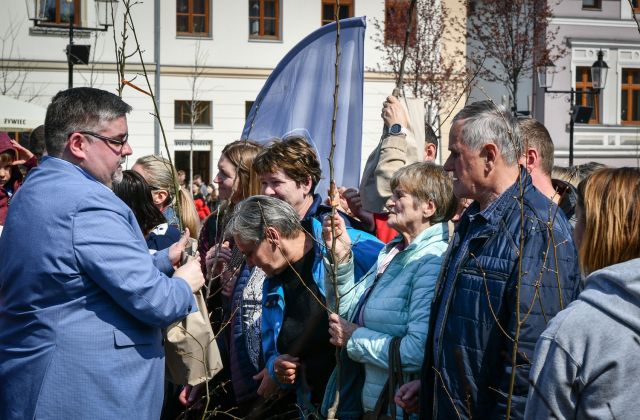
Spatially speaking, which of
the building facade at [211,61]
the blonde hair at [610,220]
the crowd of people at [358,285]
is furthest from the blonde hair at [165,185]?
the building facade at [211,61]

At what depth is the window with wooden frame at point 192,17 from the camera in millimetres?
33375

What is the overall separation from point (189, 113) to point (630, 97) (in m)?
17.6

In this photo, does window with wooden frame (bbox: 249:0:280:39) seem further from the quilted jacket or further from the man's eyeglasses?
the man's eyeglasses

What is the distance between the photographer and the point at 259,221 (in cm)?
454

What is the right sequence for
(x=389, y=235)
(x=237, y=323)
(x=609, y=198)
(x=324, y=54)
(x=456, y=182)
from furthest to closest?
(x=324, y=54) < (x=389, y=235) < (x=237, y=323) < (x=456, y=182) < (x=609, y=198)

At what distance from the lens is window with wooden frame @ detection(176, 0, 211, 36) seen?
33.4 m

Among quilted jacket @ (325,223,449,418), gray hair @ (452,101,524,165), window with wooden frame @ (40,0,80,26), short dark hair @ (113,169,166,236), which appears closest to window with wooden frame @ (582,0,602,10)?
window with wooden frame @ (40,0,80,26)

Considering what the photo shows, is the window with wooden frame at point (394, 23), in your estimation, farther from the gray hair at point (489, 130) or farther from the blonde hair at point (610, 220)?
the blonde hair at point (610, 220)

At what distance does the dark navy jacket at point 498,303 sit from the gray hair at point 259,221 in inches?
44.1

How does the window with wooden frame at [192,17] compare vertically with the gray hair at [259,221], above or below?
above

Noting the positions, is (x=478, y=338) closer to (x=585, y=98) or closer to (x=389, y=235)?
(x=389, y=235)

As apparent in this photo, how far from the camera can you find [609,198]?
2.72m

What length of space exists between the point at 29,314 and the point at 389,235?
256cm

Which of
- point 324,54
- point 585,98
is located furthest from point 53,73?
point 324,54
